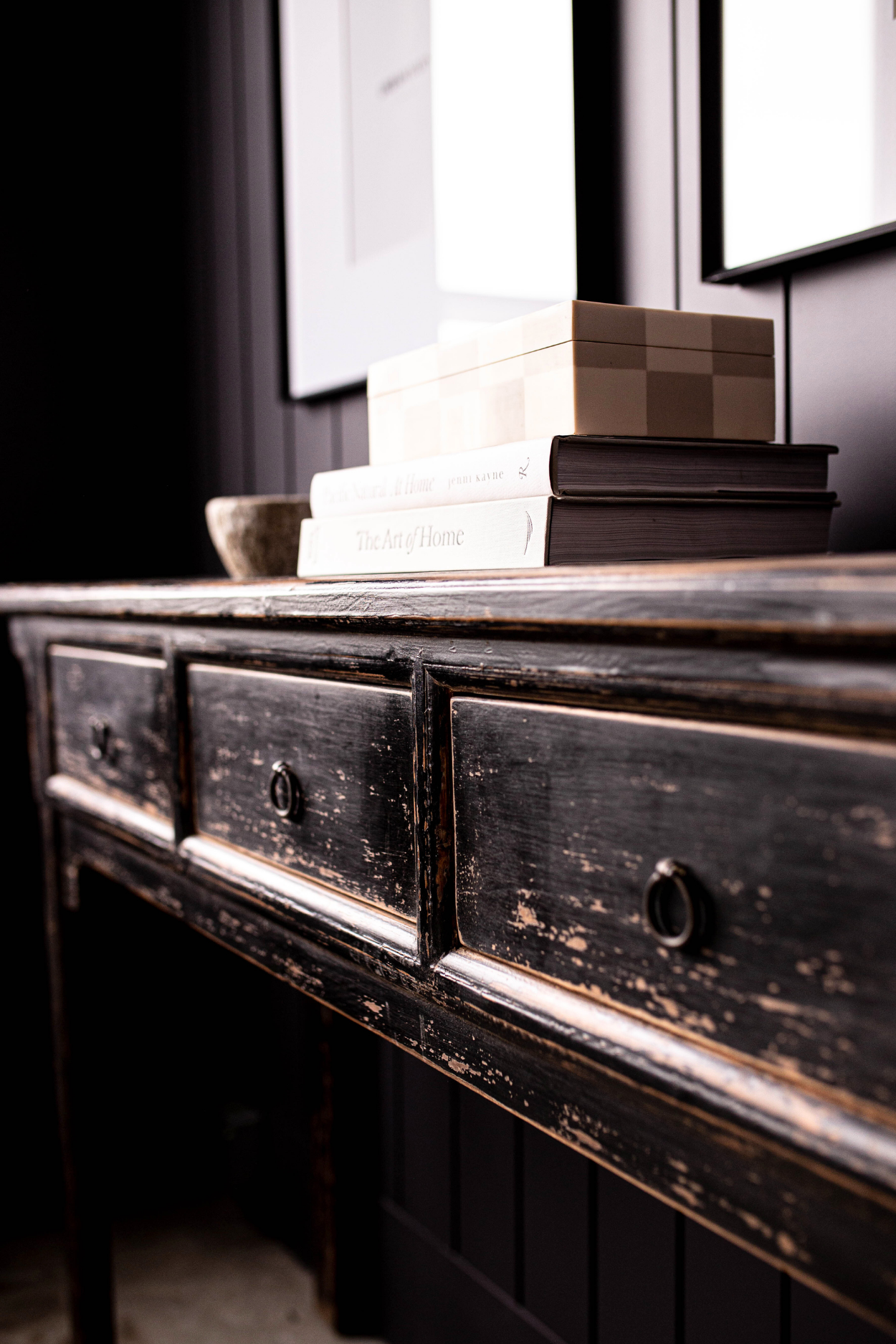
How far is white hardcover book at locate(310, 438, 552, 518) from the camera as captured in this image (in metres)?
0.60

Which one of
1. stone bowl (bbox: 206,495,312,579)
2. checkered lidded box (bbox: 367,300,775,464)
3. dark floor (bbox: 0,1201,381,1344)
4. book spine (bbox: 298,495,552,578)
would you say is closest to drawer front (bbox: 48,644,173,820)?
stone bowl (bbox: 206,495,312,579)

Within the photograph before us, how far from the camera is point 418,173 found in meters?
1.29

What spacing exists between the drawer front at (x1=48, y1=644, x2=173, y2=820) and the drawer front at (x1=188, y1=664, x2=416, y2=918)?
84 millimetres

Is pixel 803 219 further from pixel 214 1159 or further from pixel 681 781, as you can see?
pixel 214 1159

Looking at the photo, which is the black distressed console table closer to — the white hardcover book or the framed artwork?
the white hardcover book

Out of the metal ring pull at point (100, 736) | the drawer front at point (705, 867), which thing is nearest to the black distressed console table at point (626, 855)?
the drawer front at point (705, 867)

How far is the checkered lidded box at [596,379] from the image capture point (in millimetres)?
633

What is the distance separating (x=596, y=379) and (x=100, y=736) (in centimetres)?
71

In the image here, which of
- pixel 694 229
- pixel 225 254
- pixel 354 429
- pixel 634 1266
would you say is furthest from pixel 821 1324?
pixel 225 254

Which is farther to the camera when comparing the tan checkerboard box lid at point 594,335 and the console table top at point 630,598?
the tan checkerboard box lid at point 594,335

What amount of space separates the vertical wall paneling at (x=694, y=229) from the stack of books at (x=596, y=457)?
141 millimetres

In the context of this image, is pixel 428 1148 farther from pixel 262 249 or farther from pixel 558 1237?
pixel 262 249

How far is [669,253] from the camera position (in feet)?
3.05

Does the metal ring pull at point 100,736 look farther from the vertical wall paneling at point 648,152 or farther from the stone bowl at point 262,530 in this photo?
the vertical wall paneling at point 648,152
